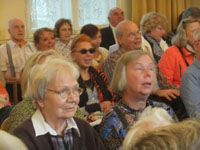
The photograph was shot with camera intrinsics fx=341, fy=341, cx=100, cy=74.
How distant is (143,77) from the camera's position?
216 cm

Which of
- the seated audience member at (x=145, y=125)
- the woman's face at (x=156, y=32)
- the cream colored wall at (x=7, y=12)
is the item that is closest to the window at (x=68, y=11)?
the cream colored wall at (x=7, y=12)

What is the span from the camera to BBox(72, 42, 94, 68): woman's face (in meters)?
2.97

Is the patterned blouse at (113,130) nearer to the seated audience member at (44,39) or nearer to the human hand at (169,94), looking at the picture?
the human hand at (169,94)

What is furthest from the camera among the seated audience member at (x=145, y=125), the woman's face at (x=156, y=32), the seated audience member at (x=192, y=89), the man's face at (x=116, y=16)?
the man's face at (x=116, y=16)

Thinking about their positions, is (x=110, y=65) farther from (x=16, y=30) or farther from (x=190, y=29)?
(x=16, y=30)

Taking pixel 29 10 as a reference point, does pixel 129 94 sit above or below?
below

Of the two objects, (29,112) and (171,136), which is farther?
(29,112)

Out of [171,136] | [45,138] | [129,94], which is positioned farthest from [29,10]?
[171,136]

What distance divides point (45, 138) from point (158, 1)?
16.5 ft

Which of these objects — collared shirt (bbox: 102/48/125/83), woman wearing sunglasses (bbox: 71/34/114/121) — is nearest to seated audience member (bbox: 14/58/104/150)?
woman wearing sunglasses (bbox: 71/34/114/121)

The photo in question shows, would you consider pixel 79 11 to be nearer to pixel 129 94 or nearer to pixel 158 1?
pixel 158 1

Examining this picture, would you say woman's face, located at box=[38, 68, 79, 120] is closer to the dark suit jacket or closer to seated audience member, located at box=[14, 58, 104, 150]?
seated audience member, located at box=[14, 58, 104, 150]

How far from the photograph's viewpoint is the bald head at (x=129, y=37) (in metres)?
3.58

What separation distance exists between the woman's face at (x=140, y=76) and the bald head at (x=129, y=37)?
1376 mm
